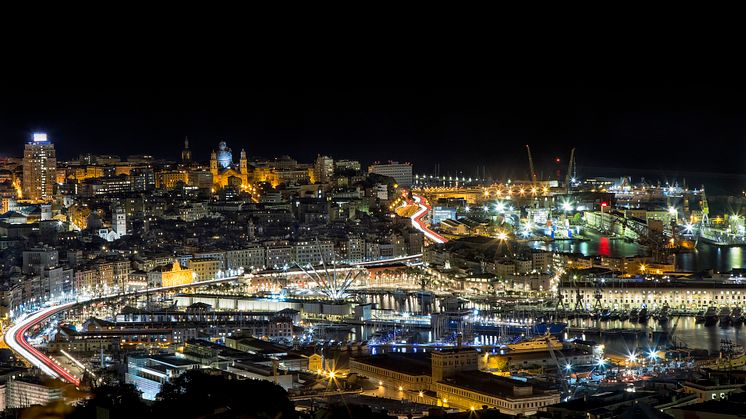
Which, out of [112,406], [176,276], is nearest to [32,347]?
[112,406]

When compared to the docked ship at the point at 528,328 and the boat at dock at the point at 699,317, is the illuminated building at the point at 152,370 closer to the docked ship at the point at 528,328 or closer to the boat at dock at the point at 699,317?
the docked ship at the point at 528,328

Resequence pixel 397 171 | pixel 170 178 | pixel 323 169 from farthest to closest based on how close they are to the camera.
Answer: pixel 397 171 < pixel 323 169 < pixel 170 178

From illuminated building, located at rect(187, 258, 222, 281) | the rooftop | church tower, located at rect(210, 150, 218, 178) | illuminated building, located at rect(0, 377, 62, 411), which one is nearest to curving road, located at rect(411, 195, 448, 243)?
church tower, located at rect(210, 150, 218, 178)

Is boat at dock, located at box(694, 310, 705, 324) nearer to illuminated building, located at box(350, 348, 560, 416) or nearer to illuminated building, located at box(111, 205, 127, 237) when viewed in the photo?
illuminated building, located at box(350, 348, 560, 416)

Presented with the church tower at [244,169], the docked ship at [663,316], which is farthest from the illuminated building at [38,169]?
the docked ship at [663,316]

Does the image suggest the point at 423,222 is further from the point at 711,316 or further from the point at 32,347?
the point at 32,347
